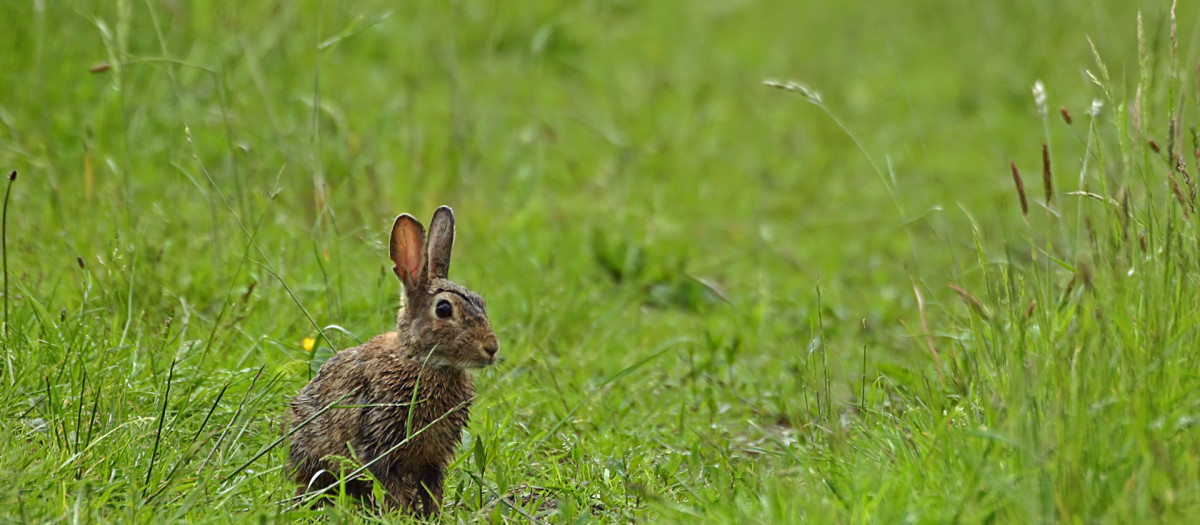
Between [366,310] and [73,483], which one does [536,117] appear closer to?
[366,310]

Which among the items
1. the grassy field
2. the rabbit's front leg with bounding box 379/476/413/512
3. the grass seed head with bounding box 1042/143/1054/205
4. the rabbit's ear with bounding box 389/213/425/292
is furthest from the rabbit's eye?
the grass seed head with bounding box 1042/143/1054/205

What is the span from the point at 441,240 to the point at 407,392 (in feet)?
1.55

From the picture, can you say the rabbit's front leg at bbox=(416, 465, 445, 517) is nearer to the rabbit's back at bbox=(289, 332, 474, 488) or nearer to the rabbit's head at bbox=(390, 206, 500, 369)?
the rabbit's back at bbox=(289, 332, 474, 488)

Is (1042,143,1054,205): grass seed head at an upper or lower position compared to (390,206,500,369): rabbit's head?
upper

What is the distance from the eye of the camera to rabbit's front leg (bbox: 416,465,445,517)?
3.57 meters

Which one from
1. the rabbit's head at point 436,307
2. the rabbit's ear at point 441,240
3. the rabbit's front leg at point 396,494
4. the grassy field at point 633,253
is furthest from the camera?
the rabbit's ear at point 441,240

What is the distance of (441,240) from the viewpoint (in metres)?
3.87

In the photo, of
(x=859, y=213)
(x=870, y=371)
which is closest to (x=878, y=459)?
(x=870, y=371)

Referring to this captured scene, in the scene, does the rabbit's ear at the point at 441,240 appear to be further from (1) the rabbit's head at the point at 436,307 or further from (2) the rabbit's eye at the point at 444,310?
(2) the rabbit's eye at the point at 444,310

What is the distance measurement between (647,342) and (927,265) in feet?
7.53

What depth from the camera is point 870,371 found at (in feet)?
16.8

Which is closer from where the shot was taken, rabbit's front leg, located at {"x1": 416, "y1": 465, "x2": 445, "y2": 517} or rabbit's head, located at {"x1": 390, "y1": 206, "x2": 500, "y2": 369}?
rabbit's front leg, located at {"x1": 416, "y1": 465, "x2": 445, "y2": 517}

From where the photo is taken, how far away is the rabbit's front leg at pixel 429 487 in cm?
357

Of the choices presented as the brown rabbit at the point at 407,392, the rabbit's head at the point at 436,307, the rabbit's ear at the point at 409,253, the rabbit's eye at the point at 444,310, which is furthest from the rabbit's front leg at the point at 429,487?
the rabbit's ear at the point at 409,253
